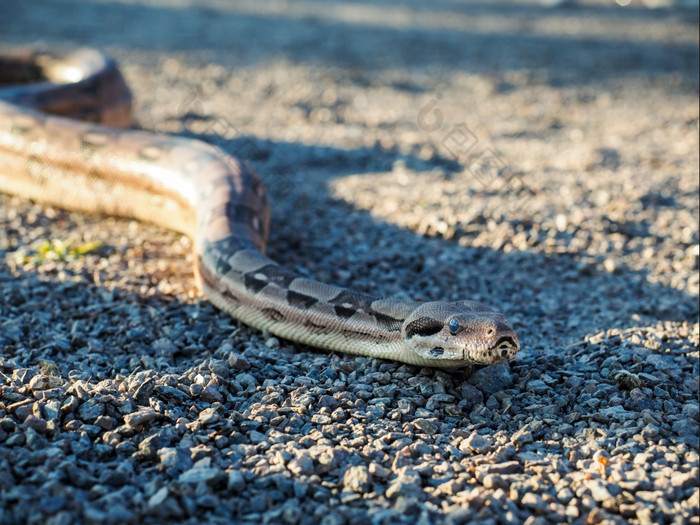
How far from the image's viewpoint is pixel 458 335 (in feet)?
16.8

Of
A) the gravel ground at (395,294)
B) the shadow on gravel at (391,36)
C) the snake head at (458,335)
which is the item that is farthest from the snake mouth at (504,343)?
the shadow on gravel at (391,36)

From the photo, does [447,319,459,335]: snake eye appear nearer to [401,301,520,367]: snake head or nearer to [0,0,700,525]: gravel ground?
[401,301,520,367]: snake head

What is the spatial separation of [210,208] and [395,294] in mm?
2169

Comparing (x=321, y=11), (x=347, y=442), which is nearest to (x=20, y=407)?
(x=347, y=442)

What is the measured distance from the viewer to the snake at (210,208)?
17.6 feet

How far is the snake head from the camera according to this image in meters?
4.98

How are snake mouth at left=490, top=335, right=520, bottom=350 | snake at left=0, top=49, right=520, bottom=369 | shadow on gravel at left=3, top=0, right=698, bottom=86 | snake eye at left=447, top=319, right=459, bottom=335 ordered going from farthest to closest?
1. shadow on gravel at left=3, top=0, right=698, bottom=86
2. snake at left=0, top=49, right=520, bottom=369
3. snake eye at left=447, top=319, right=459, bottom=335
4. snake mouth at left=490, top=335, right=520, bottom=350

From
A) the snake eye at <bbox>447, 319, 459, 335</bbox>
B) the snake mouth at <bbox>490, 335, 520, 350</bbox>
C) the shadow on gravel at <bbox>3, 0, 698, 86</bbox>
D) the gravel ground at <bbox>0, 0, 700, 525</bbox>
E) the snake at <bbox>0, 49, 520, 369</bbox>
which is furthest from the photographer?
the shadow on gravel at <bbox>3, 0, 698, 86</bbox>

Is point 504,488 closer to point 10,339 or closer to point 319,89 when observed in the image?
point 10,339

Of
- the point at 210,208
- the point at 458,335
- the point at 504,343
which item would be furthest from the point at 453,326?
the point at 210,208

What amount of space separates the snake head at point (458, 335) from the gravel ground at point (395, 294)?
0.24 meters

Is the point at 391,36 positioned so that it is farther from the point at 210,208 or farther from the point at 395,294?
the point at 395,294

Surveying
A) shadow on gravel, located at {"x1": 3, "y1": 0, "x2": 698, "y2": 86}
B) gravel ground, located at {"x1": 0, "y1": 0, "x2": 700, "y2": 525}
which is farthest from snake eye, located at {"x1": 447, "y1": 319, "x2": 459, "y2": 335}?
shadow on gravel, located at {"x1": 3, "y1": 0, "x2": 698, "y2": 86}

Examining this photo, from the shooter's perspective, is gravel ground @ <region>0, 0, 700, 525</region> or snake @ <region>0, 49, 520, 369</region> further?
snake @ <region>0, 49, 520, 369</region>
